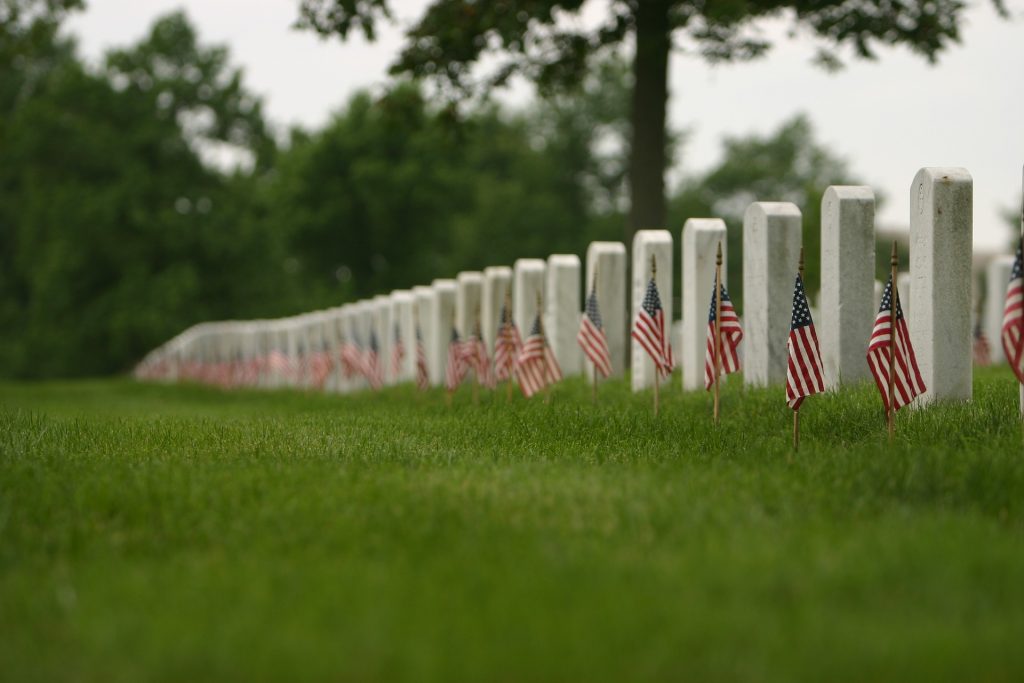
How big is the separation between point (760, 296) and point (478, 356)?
377 cm

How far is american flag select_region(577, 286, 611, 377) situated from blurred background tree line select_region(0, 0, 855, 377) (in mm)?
34361

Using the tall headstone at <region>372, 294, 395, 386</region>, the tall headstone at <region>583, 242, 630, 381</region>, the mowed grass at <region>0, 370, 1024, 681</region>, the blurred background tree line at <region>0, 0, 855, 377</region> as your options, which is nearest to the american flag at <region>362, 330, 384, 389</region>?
the tall headstone at <region>372, 294, 395, 386</region>

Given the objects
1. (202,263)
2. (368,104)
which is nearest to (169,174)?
(202,263)

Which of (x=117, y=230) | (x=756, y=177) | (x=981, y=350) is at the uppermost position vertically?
(x=756, y=177)

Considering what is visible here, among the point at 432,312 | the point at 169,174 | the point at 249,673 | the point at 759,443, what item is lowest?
the point at 249,673

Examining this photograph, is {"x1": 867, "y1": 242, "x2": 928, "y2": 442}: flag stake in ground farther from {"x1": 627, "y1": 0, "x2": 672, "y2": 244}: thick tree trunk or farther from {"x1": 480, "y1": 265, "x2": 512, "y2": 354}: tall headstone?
{"x1": 627, "y1": 0, "x2": 672, "y2": 244}: thick tree trunk

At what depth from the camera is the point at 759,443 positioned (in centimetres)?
959

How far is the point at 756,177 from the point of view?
7338cm

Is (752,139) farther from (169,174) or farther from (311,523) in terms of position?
(311,523)

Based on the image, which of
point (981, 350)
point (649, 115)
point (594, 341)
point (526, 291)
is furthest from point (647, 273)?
point (981, 350)

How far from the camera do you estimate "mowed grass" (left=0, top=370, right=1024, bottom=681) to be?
460cm

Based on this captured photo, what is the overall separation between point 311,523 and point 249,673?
227cm

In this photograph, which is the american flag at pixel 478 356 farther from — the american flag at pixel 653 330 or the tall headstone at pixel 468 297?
the american flag at pixel 653 330

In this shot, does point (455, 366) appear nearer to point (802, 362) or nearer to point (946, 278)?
point (946, 278)
